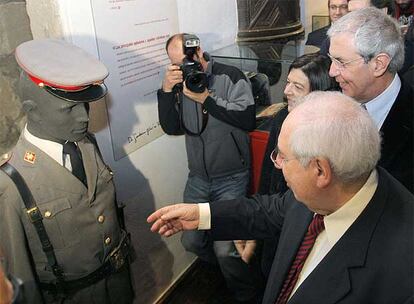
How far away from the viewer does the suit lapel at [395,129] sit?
1.64 metres

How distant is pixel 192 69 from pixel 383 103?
3.14ft

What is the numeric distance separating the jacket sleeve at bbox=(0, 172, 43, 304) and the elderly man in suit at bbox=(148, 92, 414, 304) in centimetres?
87

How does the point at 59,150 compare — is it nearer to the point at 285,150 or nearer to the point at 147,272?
the point at 285,150

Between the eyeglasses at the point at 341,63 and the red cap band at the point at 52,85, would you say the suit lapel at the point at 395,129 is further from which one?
the red cap band at the point at 52,85

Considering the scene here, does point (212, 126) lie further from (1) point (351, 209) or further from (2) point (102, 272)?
(1) point (351, 209)

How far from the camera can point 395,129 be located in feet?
5.40

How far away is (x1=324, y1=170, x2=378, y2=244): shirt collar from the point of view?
1113 millimetres

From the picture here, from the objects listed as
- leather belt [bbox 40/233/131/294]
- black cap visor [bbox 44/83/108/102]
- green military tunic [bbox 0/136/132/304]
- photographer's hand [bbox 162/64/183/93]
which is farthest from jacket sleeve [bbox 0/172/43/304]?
photographer's hand [bbox 162/64/183/93]

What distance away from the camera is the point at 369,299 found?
103 centimetres

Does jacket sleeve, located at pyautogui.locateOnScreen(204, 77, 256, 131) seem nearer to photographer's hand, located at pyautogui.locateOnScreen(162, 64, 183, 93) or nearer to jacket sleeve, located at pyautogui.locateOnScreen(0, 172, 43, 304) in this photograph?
photographer's hand, located at pyautogui.locateOnScreen(162, 64, 183, 93)

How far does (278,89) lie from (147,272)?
1.61m

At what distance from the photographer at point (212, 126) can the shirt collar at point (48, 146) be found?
0.88 metres
